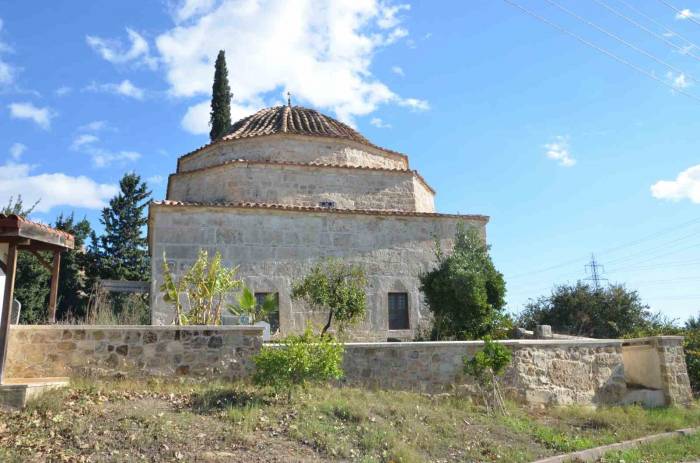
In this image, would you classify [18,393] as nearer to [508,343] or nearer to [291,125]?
[508,343]

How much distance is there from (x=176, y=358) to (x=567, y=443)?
597 centimetres

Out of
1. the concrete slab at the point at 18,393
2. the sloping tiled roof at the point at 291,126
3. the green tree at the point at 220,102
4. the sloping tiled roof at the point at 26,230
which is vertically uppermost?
the green tree at the point at 220,102

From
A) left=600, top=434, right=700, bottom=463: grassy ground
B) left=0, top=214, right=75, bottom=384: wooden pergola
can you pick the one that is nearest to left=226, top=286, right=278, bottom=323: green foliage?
left=0, top=214, right=75, bottom=384: wooden pergola

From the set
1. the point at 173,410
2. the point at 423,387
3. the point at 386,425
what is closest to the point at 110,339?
the point at 173,410

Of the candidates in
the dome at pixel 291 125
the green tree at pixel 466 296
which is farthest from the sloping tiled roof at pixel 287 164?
the green tree at pixel 466 296

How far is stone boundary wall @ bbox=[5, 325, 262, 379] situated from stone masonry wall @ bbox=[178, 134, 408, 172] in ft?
28.4

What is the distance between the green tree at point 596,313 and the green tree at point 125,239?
18.0 m

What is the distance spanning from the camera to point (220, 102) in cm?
2569

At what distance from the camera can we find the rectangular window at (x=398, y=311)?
14.2 meters

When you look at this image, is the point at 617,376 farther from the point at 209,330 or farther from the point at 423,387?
the point at 209,330

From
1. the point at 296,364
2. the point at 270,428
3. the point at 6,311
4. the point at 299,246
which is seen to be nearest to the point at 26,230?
the point at 6,311

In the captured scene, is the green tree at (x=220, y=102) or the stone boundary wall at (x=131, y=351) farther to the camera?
the green tree at (x=220, y=102)

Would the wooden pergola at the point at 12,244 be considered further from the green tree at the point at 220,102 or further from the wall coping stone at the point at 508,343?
the green tree at the point at 220,102

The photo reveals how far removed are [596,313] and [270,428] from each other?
49.6ft
